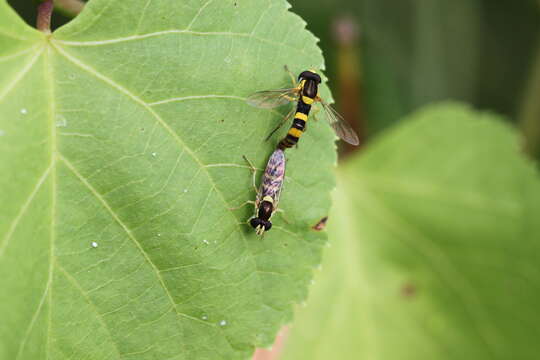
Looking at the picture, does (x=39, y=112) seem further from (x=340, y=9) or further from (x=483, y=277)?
(x=340, y=9)

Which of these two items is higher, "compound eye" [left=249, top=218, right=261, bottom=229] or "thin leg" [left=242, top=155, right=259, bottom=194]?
"thin leg" [left=242, top=155, right=259, bottom=194]

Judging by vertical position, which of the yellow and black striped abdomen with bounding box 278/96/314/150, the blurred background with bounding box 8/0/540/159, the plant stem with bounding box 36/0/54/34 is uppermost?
the blurred background with bounding box 8/0/540/159

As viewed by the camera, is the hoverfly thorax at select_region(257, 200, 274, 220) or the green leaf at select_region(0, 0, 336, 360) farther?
the hoverfly thorax at select_region(257, 200, 274, 220)

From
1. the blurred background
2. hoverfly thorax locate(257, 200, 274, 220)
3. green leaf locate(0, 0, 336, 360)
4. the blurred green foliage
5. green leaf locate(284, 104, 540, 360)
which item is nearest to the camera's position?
green leaf locate(0, 0, 336, 360)

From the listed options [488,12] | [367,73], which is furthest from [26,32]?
[488,12]

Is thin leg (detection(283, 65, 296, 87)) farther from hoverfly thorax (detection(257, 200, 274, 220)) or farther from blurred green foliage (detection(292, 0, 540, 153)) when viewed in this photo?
blurred green foliage (detection(292, 0, 540, 153))

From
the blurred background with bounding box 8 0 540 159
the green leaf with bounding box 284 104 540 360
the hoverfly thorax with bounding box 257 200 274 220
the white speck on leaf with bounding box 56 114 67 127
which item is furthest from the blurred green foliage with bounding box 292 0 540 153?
the white speck on leaf with bounding box 56 114 67 127
